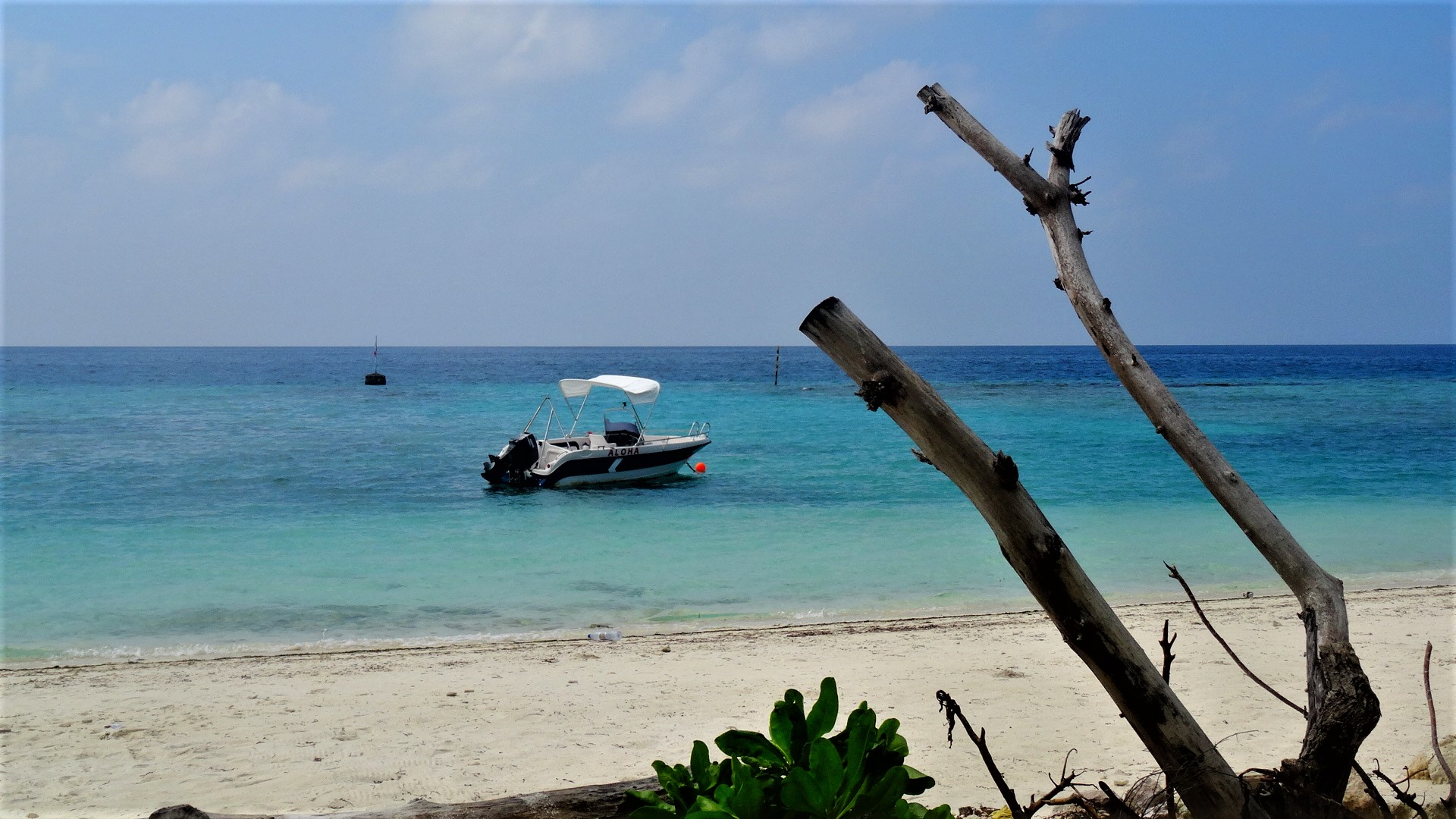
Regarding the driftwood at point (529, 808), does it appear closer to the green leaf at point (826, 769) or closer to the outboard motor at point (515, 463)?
the green leaf at point (826, 769)

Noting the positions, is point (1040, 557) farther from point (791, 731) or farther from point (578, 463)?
point (578, 463)

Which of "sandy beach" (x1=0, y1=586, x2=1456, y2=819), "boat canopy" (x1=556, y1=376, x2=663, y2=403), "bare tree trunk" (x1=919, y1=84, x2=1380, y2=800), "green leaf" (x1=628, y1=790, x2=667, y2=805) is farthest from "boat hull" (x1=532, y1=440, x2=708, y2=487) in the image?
"green leaf" (x1=628, y1=790, x2=667, y2=805)

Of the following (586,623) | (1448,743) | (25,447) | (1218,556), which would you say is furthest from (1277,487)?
(25,447)

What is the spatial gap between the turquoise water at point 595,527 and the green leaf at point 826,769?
8.27m

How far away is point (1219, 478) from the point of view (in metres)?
2.51

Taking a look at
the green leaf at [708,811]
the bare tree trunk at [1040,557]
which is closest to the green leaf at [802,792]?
the green leaf at [708,811]

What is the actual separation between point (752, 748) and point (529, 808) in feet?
2.34

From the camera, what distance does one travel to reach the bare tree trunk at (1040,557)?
202cm

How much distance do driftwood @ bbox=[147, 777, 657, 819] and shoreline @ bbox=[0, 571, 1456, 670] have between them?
6670mm

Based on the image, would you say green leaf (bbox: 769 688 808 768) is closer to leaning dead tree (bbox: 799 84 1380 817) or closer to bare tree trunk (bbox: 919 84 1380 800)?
leaning dead tree (bbox: 799 84 1380 817)

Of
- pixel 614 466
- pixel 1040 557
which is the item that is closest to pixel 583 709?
pixel 1040 557

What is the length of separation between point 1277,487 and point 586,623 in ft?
57.5

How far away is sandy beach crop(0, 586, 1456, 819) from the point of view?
5266 millimetres

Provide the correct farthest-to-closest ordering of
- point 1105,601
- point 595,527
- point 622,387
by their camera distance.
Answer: point 622,387
point 595,527
point 1105,601
